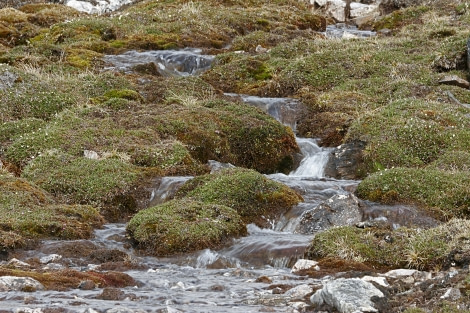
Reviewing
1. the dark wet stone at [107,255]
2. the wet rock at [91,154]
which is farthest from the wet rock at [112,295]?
the wet rock at [91,154]

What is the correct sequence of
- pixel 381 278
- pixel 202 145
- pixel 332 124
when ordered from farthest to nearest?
pixel 332 124 → pixel 202 145 → pixel 381 278

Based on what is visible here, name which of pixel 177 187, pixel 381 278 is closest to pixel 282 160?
pixel 177 187

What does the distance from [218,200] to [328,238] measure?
3.77 m

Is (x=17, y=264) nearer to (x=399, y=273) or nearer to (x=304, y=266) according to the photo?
(x=304, y=266)

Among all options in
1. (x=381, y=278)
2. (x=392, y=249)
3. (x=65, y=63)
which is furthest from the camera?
(x=65, y=63)

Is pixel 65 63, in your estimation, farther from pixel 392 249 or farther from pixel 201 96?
pixel 392 249

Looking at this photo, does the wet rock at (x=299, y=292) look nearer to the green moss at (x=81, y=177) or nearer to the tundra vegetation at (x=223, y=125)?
the tundra vegetation at (x=223, y=125)

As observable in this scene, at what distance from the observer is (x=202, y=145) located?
72.1ft

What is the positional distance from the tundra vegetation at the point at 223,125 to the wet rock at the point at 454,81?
1.36ft

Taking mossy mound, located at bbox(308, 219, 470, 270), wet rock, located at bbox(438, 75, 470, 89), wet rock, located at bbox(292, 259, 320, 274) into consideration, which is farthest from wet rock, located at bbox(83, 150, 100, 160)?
wet rock, located at bbox(438, 75, 470, 89)

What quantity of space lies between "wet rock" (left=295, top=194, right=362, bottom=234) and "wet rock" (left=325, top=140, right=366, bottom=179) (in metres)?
4.33

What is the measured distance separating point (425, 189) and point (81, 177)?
8.96m

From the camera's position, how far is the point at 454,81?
2716 centimetres

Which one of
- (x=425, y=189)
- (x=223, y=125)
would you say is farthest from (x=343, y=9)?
(x=425, y=189)
